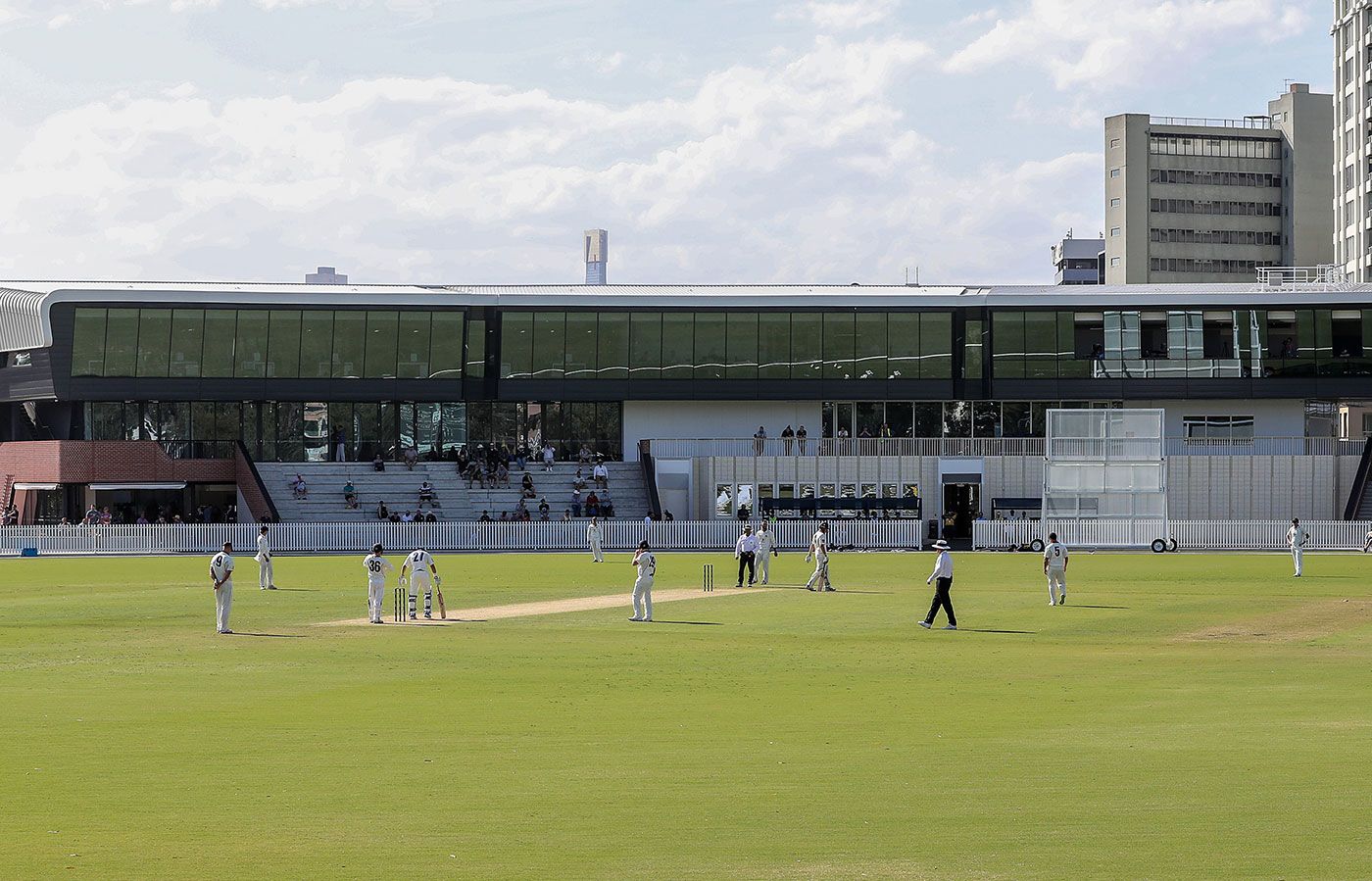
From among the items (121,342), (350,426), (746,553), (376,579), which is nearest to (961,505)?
(350,426)

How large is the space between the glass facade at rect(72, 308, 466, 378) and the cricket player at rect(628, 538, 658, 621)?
4407cm

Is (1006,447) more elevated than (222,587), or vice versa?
(1006,447)

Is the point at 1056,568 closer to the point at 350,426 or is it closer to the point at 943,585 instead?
the point at 943,585

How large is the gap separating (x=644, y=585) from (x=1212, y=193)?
4804 inches

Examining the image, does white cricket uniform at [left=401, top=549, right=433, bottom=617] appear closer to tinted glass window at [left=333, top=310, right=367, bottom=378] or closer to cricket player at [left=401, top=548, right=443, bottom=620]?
cricket player at [left=401, top=548, right=443, bottom=620]

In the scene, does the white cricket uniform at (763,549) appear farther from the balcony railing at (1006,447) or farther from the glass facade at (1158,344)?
the glass facade at (1158,344)

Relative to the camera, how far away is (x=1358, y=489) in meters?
69.2

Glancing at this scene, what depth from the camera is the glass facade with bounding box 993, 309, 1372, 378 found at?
249ft

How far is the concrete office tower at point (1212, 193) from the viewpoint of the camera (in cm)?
14250

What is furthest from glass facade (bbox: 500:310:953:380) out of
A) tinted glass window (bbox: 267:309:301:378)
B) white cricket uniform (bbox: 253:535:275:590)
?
white cricket uniform (bbox: 253:535:275:590)

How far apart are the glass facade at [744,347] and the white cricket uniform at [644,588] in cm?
4331

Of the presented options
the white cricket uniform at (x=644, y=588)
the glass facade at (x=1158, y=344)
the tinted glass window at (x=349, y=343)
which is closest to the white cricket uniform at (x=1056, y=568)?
the white cricket uniform at (x=644, y=588)

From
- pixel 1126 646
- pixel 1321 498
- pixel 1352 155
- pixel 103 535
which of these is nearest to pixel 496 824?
pixel 1126 646

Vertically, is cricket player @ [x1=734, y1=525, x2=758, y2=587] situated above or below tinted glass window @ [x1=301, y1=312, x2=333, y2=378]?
below
